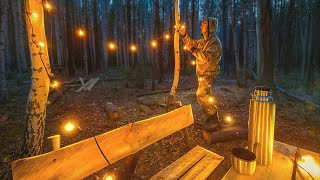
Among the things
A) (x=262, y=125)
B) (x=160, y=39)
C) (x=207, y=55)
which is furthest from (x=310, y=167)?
(x=160, y=39)

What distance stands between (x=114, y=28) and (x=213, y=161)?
97.2 ft

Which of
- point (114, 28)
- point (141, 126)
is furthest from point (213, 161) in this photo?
point (114, 28)

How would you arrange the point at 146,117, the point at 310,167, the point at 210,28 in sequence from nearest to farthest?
the point at 310,167 → the point at 210,28 → the point at 146,117

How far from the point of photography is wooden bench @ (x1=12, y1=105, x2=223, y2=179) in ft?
6.18

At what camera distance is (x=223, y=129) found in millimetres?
4992

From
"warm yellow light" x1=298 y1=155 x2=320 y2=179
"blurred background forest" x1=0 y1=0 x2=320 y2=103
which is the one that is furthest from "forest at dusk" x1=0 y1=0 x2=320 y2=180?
"blurred background forest" x1=0 y1=0 x2=320 y2=103

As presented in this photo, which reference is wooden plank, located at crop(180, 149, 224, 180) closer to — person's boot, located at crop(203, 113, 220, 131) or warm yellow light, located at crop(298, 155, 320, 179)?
warm yellow light, located at crop(298, 155, 320, 179)

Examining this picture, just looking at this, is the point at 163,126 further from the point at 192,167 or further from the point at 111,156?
the point at 111,156

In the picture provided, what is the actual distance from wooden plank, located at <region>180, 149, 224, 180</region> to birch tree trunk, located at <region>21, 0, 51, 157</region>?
2.67 meters

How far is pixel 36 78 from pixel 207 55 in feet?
11.1

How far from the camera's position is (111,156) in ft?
7.87

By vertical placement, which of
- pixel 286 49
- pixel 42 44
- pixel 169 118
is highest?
pixel 286 49

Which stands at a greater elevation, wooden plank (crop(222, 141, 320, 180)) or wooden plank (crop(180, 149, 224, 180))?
wooden plank (crop(222, 141, 320, 180))

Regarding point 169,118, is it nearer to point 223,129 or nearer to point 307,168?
point 307,168
